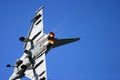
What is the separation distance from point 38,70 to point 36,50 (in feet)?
10.7

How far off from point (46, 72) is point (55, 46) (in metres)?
5.67

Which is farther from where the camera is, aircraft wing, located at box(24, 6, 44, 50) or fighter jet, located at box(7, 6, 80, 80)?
aircraft wing, located at box(24, 6, 44, 50)

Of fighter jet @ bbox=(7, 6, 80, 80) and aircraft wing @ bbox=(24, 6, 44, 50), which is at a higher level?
aircraft wing @ bbox=(24, 6, 44, 50)

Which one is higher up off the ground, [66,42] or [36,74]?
[66,42]

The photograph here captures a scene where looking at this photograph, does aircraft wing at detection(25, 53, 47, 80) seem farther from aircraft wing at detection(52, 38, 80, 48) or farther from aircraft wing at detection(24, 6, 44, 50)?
aircraft wing at detection(24, 6, 44, 50)

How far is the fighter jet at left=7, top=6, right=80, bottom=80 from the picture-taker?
7194 centimetres

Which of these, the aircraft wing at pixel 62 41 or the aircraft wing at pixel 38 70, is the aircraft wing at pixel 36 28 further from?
the aircraft wing at pixel 38 70

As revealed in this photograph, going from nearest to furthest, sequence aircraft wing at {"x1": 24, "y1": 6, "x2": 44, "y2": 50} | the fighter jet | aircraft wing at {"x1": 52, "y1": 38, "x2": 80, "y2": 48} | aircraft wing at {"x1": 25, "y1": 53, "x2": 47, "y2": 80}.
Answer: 1. aircraft wing at {"x1": 25, "y1": 53, "x2": 47, "y2": 80}
2. the fighter jet
3. aircraft wing at {"x1": 52, "y1": 38, "x2": 80, "y2": 48}
4. aircraft wing at {"x1": 24, "y1": 6, "x2": 44, "y2": 50}

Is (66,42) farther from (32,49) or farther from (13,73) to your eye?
(13,73)

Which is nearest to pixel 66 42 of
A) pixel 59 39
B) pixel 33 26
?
A: pixel 59 39

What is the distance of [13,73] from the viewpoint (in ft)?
253


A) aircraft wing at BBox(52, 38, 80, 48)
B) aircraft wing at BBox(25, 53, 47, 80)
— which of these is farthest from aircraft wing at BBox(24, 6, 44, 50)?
aircraft wing at BBox(25, 53, 47, 80)

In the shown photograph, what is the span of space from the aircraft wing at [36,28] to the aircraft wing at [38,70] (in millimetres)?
3741

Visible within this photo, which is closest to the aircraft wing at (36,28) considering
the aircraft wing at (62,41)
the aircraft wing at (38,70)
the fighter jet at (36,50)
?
the fighter jet at (36,50)
